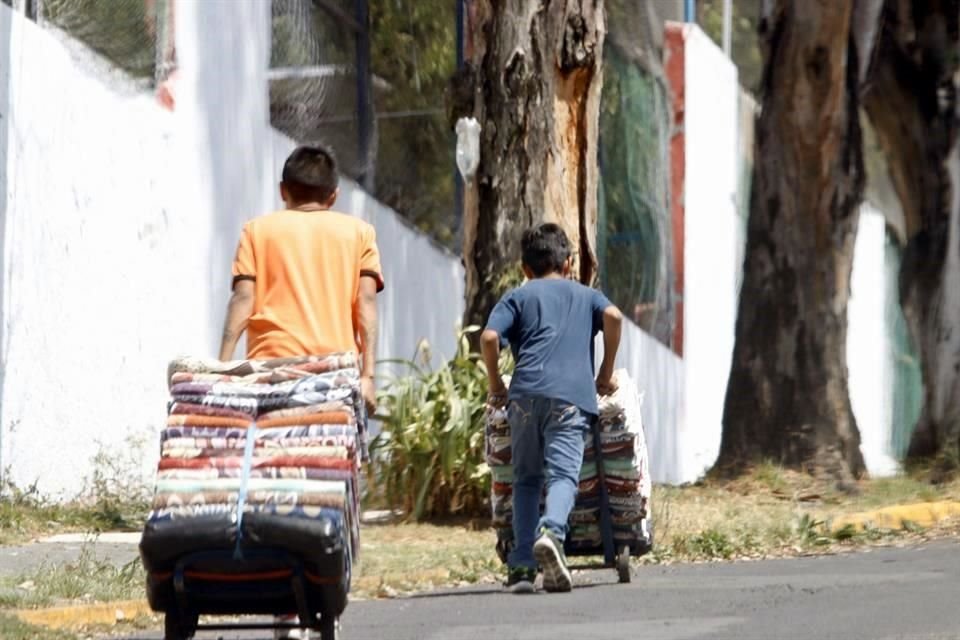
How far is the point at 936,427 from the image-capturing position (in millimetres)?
18781

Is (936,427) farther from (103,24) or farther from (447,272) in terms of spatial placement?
(103,24)

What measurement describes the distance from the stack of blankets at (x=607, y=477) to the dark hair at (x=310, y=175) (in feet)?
7.88

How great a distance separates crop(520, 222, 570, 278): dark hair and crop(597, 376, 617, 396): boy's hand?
1.68 feet

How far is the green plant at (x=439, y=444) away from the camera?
13016mm

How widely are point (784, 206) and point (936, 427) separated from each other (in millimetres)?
3136

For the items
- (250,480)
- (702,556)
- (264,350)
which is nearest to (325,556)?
(250,480)

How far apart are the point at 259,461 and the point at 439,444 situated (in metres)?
6.27

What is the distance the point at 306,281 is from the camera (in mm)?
7492

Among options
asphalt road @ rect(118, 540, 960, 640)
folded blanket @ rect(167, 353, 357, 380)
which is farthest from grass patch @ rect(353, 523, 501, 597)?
folded blanket @ rect(167, 353, 357, 380)

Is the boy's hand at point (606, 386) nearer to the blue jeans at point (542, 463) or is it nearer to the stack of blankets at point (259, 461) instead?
the blue jeans at point (542, 463)

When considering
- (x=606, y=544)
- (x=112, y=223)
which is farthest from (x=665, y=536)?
(x=112, y=223)

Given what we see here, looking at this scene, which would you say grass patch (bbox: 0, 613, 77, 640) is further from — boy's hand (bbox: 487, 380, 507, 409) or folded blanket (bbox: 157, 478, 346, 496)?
boy's hand (bbox: 487, 380, 507, 409)

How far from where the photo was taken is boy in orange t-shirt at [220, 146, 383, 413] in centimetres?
A: 747

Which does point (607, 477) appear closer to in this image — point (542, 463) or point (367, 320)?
point (542, 463)
